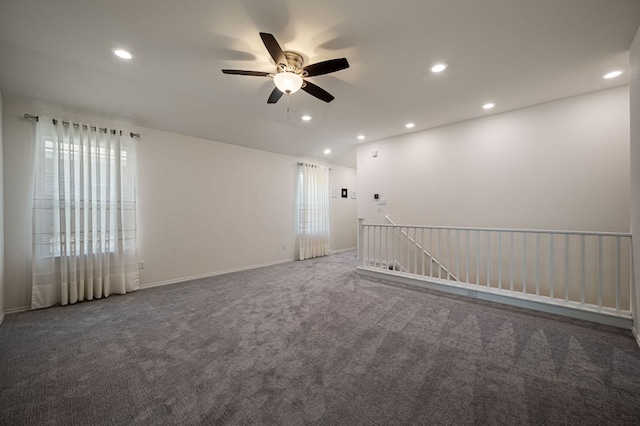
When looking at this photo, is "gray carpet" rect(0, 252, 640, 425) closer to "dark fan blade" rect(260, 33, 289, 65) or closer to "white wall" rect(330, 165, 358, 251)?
"dark fan blade" rect(260, 33, 289, 65)

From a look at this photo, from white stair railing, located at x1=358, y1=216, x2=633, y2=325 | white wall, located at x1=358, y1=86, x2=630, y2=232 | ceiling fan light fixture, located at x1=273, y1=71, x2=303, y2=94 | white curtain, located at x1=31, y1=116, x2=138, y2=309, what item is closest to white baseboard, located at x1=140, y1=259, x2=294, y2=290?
white curtain, located at x1=31, y1=116, x2=138, y2=309

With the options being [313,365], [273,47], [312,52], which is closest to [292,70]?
[312,52]

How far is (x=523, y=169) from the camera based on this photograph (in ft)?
12.1

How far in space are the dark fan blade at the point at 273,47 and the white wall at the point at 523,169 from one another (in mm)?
3564

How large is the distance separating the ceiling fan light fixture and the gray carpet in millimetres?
2367

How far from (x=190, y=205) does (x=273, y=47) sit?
326 centimetres

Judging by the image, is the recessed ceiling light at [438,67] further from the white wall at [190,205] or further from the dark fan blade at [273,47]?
the white wall at [190,205]

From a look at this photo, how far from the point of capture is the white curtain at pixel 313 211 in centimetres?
591

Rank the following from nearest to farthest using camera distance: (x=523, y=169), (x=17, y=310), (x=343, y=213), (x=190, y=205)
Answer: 1. (x=17, y=310)
2. (x=523, y=169)
3. (x=190, y=205)
4. (x=343, y=213)

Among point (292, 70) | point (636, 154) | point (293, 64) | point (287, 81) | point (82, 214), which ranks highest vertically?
point (293, 64)

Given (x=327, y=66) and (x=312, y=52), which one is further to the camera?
(x=312, y=52)

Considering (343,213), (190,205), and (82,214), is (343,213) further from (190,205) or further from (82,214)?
(82,214)

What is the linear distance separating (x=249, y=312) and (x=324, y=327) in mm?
958

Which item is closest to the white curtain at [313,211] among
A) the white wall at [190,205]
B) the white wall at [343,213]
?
the white wall at [190,205]
